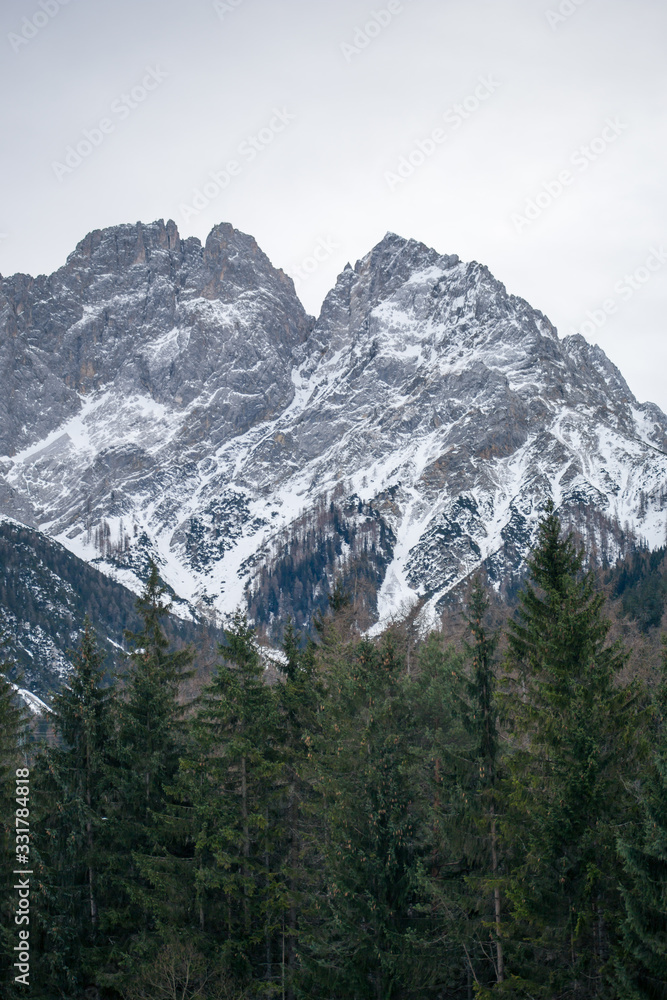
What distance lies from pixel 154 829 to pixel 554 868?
15925 mm

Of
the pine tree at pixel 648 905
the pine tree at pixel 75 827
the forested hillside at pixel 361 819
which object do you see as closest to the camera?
the pine tree at pixel 648 905

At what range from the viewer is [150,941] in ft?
90.4

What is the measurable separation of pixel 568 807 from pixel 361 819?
23.5 feet

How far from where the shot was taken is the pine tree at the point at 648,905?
1577 cm

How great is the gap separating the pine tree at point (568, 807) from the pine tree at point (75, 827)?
53.5 ft

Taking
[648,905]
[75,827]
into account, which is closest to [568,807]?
[648,905]

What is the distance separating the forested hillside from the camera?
1839cm

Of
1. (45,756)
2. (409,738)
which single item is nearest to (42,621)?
(45,756)

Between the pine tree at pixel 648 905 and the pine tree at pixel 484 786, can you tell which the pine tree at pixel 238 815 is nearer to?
the pine tree at pixel 484 786

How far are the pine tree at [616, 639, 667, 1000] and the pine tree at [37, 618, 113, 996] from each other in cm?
1947

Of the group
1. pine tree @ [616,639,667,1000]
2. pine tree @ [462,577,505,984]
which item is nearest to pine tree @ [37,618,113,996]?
pine tree @ [462,577,505,984]

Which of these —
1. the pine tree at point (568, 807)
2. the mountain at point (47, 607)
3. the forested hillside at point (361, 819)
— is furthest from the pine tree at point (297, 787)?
the mountain at point (47, 607)

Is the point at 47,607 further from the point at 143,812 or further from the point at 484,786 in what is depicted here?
the point at 484,786

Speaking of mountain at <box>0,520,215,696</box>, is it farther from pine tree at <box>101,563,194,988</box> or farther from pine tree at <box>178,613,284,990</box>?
pine tree at <box>178,613,284,990</box>
